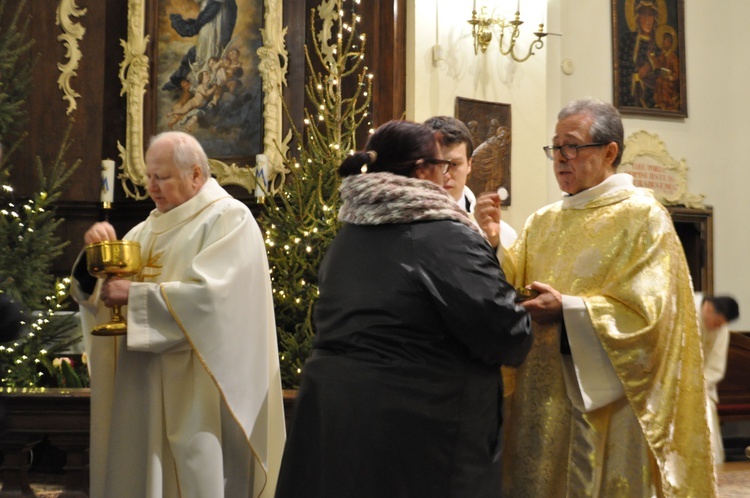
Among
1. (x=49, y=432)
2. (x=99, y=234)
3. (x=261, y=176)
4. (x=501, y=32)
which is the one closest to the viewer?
(x=99, y=234)

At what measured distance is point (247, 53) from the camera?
8.88m

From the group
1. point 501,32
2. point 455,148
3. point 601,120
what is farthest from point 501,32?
point 601,120

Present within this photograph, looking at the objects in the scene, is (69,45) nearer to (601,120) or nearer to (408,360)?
(601,120)

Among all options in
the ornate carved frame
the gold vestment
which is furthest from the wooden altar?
the ornate carved frame

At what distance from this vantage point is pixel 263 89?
28.8ft

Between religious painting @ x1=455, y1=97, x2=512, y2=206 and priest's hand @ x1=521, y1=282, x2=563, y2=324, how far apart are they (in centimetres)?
598

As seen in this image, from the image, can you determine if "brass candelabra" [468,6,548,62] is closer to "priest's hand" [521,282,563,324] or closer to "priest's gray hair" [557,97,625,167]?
"priest's gray hair" [557,97,625,167]

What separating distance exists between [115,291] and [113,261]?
4.9 inches

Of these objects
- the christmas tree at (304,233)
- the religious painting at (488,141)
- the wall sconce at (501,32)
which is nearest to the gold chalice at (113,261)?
the christmas tree at (304,233)

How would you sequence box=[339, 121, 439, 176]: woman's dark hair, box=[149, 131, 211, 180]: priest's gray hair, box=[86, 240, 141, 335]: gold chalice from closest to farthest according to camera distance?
1. box=[339, 121, 439, 176]: woman's dark hair
2. box=[86, 240, 141, 335]: gold chalice
3. box=[149, 131, 211, 180]: priest's gray hair

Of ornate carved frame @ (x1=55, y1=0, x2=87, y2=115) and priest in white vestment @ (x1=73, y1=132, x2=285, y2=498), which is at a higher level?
ornate carved frame @ (x1=55, y1=0, x2=87, y2=115)

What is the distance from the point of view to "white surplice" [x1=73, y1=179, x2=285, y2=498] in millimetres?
3664

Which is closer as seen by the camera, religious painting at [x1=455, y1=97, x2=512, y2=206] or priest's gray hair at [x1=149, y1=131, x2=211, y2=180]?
priest's gray hair at [x1=149, y1=131, x2=211, y2=180]

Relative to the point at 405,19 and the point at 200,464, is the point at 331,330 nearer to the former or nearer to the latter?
the point at 200,464
